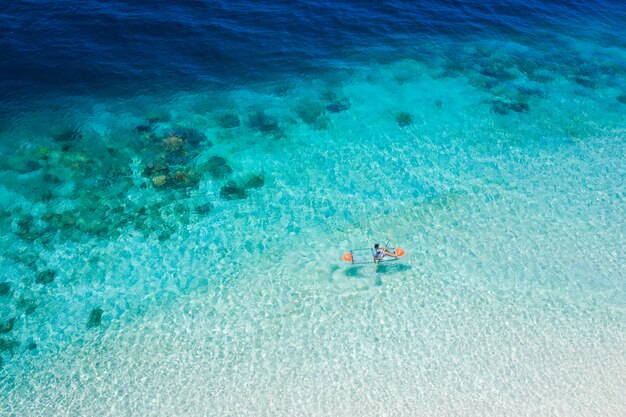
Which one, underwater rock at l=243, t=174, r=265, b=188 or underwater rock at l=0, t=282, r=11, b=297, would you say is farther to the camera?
underwater rock at l=243, t=174, r=265, b=188

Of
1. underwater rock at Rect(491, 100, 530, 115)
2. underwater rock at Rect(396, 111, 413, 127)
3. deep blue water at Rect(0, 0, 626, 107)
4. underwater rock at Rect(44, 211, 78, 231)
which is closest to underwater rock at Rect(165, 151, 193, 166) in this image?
underwater rock at Rect(44, 211, 78, 231)

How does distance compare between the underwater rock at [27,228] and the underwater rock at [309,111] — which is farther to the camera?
the underwater rock at [309,111]

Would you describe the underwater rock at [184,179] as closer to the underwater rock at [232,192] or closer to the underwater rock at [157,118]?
the underwater rock at [232,192]

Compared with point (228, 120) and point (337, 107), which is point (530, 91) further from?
point (228, 120)

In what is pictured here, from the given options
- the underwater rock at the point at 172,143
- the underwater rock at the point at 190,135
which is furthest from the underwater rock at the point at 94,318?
the underwater rock at the point at 190,135

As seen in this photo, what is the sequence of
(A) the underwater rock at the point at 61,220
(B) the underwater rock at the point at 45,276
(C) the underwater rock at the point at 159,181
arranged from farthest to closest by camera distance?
(C) the underwater rock at the point at 159,181 < (A) the underwater rock at the point at 61,220 < (B) the underwater rock at the point at 45,276

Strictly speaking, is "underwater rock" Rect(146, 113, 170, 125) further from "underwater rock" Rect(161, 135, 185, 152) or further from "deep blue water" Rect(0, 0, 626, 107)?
"deep blue water" Rect(0, 0, 626, 107)
